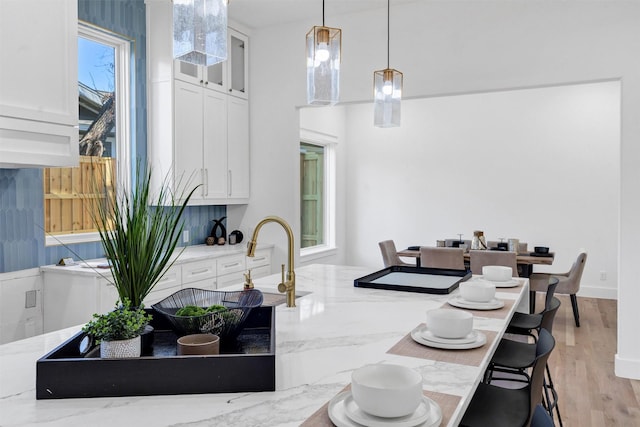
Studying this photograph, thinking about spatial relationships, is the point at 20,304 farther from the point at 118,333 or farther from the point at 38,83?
the point at 118,333

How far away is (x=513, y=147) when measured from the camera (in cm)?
664

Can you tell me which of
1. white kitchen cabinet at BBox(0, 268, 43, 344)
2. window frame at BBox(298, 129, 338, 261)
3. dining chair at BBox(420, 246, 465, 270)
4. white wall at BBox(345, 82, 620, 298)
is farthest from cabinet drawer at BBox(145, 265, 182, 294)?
white wall at BBox(345, 82, 620, 298)

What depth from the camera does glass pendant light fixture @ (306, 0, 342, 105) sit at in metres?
2.07

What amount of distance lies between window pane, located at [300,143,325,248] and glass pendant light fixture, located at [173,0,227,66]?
16.8 feet

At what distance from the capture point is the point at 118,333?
1.13 m

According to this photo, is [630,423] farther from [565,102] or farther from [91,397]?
[565,102]

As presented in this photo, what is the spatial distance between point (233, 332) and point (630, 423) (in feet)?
8.67

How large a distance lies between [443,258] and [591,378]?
1.84 metres

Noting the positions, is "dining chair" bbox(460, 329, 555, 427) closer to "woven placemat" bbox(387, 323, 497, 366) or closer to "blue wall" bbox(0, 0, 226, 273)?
"woven placemat" bbox(387, 323, 497, 366)

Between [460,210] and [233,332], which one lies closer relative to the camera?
[233,332]

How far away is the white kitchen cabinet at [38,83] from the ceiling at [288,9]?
1.89 m

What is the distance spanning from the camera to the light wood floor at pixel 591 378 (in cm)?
290

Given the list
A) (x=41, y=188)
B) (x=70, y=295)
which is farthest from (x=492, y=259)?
(x=41, y=188)

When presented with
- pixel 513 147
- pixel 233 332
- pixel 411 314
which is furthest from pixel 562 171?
pixel 233 332
